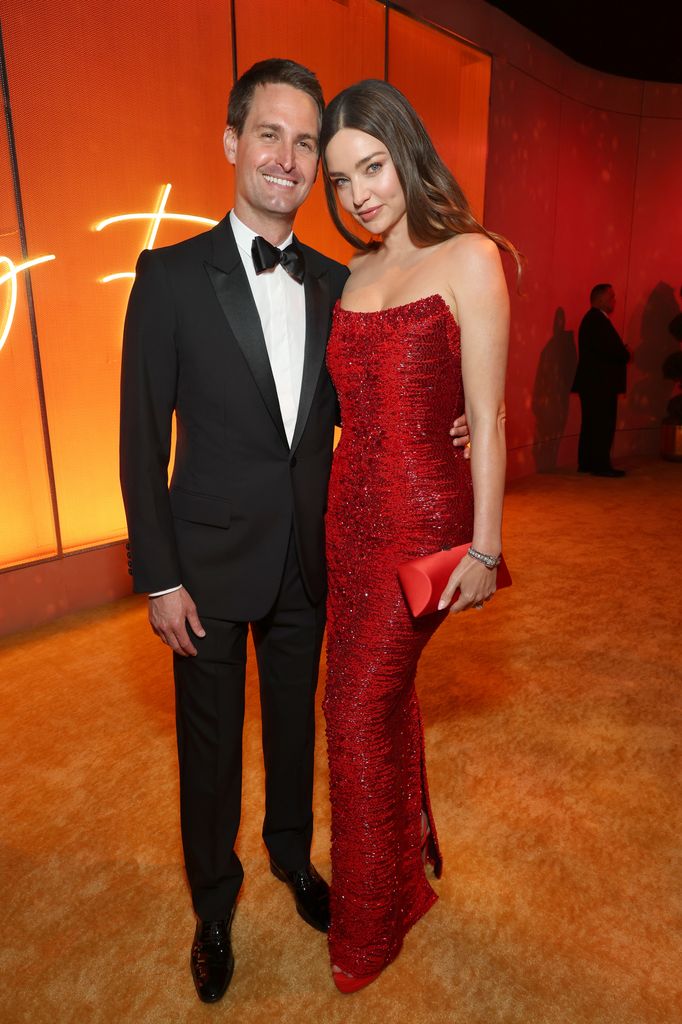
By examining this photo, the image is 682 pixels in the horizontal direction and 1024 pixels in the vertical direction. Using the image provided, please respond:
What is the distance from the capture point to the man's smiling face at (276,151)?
1.58 meters

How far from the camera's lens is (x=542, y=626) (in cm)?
376

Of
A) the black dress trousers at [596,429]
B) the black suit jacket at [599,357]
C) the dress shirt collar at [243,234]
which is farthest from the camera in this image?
the black dress trousers at [596,429]

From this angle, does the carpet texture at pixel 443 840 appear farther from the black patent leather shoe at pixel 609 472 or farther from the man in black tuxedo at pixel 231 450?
the black patent leather shoe at pixel 609 472

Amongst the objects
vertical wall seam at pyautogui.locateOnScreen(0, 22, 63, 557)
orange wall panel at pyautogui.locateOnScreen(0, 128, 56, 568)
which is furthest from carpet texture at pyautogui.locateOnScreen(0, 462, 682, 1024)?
vertical wall seam at pyautogui.locateOnScreen(0, 22, 63, 557)

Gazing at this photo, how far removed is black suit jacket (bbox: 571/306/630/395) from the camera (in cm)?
708

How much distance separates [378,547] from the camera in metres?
1.68

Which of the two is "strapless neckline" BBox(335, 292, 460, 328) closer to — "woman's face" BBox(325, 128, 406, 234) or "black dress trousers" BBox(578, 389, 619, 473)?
"woman's face" BBox(325, 128, 406, 234)

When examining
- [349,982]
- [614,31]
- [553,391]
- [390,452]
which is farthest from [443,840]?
[614,31]

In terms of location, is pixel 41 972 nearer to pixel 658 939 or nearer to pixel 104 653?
pixel 658 939

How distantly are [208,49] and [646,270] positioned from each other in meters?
6.04

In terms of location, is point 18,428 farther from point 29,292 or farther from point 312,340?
point 312,340

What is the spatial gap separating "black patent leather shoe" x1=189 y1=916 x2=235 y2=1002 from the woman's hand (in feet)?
3.16

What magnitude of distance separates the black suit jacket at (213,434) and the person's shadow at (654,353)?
25.9ft

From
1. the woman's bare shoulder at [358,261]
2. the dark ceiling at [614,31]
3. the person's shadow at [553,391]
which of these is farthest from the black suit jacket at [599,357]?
the woman's bare shoulder at [358,261]
